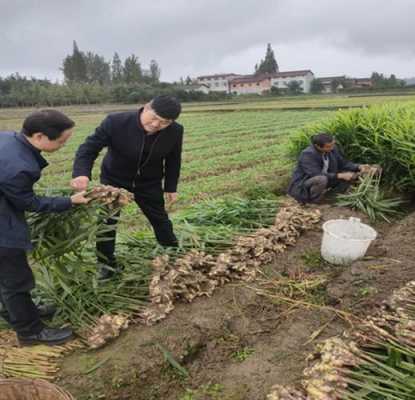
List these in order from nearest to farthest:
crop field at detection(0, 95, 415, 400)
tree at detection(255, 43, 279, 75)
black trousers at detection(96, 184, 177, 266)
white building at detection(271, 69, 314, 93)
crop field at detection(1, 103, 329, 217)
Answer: crop field at detection(0, 95, 415, 400) → black trousers at detection(96, 184, 177, 266) → crop field at detection(1, 103, 329, 217) → white building at detection(271, 69, 314, 93) → tree at detection(255, 43, 279, 75)

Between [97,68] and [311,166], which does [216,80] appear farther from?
[311,166]

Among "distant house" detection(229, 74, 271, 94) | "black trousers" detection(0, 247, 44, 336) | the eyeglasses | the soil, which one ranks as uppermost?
"distant house" detection(229, 74, 271, 94)

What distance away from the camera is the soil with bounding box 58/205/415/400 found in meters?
2.10

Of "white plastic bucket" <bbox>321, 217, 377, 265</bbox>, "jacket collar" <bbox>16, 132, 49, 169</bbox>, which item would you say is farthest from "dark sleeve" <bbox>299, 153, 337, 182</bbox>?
"jacket collar" <bbox>16, 132, 49, 169</bbox>

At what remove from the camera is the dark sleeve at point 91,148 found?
2.80m

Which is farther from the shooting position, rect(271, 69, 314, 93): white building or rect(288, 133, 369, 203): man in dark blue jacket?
rect(271, 69, 314, 93): white building

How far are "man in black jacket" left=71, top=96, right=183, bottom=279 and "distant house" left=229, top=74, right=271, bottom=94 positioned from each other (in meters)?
71.3

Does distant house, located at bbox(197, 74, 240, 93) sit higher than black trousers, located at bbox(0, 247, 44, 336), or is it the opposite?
distant house, located at bbox(197, 74, 240, 93)

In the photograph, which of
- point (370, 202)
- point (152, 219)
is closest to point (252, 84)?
point (370, 202)

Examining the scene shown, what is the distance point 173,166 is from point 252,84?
73.3 meters

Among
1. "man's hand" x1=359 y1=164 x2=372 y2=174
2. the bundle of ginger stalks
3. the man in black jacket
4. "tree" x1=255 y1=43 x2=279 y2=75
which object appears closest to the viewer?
the bundle of ginger stalks

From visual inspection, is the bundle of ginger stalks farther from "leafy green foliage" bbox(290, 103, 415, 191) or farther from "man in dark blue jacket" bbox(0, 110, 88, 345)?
"leafy green foliage" bbox(290, 103, 415, 191)

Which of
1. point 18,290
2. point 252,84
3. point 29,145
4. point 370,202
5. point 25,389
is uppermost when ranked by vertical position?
point 252,84

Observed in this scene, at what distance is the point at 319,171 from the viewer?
15.6 ft
